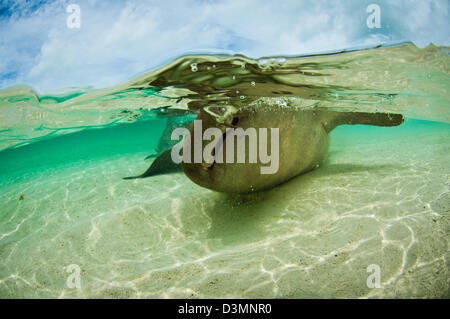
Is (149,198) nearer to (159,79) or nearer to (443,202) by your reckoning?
(159,79)

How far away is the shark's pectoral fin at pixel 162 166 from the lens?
788cm

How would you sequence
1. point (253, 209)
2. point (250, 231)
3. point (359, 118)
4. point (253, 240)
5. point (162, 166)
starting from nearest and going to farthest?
point (253, 240) → point (250, 231) → point (253, 209) → point (359, 118) → point (162, 166)

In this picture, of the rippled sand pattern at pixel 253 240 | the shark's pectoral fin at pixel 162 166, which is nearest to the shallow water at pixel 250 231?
the rippled sand pattern at pixel 253 240

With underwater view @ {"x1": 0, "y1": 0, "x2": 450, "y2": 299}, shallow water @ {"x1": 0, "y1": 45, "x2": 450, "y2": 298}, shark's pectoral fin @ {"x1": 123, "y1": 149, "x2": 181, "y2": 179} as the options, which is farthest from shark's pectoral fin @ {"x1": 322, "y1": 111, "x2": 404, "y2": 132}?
shark's pectoral fin @ {"x1": 123, "y1": 149, "x2": 181, "y2": 179}

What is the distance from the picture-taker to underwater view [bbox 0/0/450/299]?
9.19 feet

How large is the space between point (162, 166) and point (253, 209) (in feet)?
15.4

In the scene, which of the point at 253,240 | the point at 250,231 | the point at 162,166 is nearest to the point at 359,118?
the point at 250,231

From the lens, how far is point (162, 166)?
8172 millimetres

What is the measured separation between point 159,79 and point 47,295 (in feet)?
17.8

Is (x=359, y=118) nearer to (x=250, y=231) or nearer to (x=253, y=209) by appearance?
(x=253, y=209)

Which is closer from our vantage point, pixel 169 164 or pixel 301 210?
pixel 301 210

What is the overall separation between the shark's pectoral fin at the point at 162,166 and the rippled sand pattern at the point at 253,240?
1882mm

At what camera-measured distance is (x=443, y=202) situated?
12.3 ft
